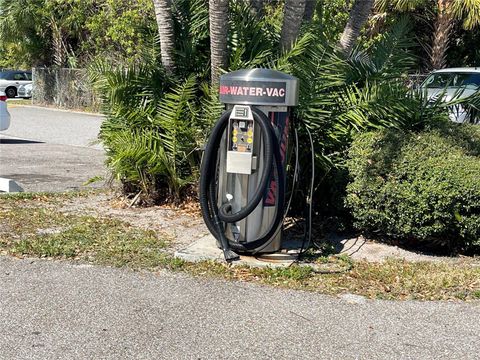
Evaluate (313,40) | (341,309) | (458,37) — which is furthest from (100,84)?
(458,37)

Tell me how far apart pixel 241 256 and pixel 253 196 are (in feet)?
2.23

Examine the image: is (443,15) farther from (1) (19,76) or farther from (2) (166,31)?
(1) (19,76)

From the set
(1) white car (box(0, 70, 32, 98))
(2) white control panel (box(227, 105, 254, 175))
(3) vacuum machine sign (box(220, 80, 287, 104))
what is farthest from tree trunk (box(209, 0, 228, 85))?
(1) white car (box(0, 70, 32, 98))

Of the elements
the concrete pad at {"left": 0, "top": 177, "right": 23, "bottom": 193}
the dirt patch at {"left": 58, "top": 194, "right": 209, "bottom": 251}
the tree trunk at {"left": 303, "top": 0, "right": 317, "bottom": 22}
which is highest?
the tree trunk at {"left": 303, "top": 0, "right": 317, "bottom": 22}

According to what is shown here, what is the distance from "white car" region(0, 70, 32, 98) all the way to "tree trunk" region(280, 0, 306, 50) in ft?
102

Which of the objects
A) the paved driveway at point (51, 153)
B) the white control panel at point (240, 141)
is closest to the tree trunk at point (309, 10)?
the white control panel at point (240, 141)

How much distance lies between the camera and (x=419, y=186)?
6.08 metres

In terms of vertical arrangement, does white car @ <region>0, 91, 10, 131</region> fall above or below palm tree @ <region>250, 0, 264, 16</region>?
below

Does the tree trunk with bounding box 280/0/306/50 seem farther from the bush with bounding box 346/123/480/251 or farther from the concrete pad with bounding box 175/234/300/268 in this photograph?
the concrete pad with bounding box 175/234/300/268

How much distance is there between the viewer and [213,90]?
741cm

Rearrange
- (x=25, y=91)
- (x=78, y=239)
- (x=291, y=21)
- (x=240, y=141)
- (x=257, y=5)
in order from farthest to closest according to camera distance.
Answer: (x=25, y=91), (x=257, y=5), (x=291, y=21), (x=78, y=239), (x=240, y=141)

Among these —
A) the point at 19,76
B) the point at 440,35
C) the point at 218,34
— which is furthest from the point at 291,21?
the point at 19,76

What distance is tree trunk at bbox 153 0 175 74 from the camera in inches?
301

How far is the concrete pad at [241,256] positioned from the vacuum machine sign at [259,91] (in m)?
1.50
